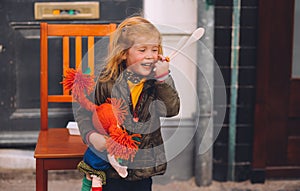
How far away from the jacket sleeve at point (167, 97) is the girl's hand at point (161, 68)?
42mm

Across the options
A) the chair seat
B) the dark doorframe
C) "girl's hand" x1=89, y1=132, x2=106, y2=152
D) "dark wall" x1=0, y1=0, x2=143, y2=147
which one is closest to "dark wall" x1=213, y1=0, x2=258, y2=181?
the dark doorframe

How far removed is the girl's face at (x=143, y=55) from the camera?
205 centimetres

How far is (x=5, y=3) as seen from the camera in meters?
3.62

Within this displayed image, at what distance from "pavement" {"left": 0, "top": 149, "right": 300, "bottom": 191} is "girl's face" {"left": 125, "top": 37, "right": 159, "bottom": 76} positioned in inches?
66.9

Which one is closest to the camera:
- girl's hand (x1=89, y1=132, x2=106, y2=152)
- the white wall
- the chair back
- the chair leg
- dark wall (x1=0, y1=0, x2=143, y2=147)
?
girl's hand (x1=89, y1=132, x2=106, y2=152)

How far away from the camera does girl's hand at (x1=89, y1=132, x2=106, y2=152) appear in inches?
80.5

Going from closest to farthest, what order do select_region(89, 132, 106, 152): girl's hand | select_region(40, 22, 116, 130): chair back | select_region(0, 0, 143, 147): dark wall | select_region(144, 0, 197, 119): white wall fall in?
select_region(89, 132, 106, 152): girl's hand → select_region(40, 22, 116, 130): chair back → select_region(144, 0, 197, 119): white wall → select_region(0, 0, 143, 147): dark wall

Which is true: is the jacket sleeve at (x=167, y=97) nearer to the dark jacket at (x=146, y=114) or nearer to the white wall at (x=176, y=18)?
the dark jacket at (x=146, y=114)

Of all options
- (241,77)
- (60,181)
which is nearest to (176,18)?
(241,77)

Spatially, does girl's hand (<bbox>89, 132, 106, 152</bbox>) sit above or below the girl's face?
below

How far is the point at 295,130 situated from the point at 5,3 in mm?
2199

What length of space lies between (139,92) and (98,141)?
0.25 m

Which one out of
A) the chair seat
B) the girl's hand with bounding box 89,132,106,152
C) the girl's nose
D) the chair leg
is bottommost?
the chair leg

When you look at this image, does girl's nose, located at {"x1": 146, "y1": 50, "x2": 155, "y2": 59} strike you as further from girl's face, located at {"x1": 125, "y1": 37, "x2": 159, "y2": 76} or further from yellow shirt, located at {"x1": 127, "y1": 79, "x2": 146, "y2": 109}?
yellow shirt, located at {"x1": 127, "y1": 79, "x2": 146, "y2": 109}
